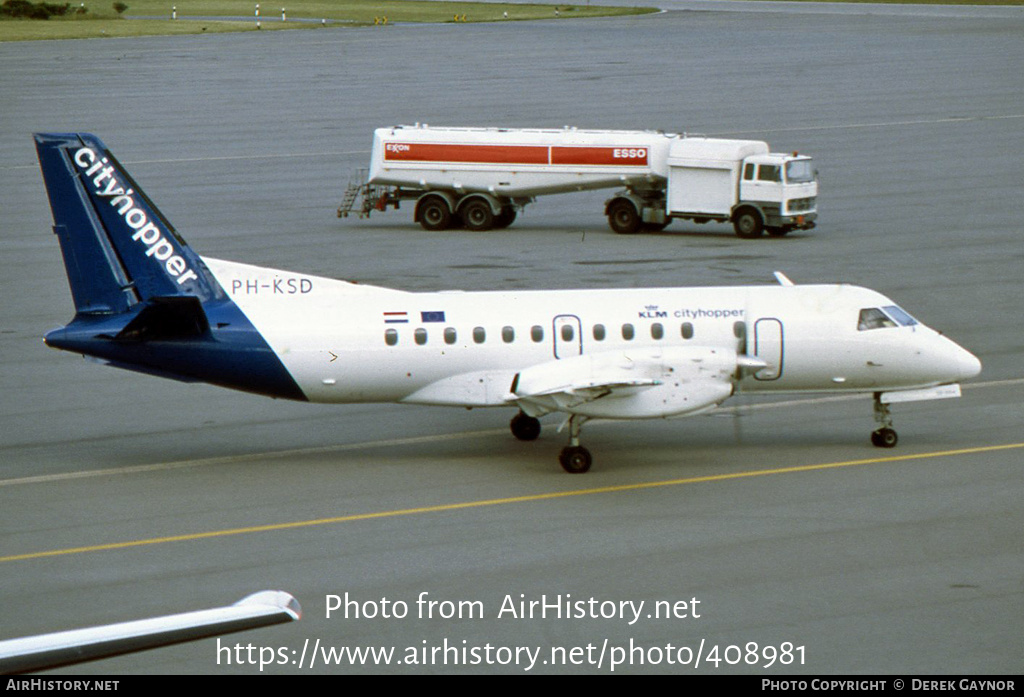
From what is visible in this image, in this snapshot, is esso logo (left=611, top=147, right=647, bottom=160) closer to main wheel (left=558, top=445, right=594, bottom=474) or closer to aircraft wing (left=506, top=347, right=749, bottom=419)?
aircraft wing (left=506, top=347, right=749, bottom=419)

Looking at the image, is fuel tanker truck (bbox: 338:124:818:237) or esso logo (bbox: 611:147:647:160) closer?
fuel tanker truck (bbox: 338:124:818:237)

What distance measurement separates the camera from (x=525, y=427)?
26859 mm

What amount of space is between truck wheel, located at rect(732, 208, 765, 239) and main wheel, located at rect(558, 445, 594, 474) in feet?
81.7

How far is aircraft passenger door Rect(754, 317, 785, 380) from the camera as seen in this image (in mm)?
25125

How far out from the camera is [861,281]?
132 feet

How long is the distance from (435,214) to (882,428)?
2726 centimetres

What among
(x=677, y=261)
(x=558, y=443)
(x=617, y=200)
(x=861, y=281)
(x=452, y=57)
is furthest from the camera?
(x=452, y=57)

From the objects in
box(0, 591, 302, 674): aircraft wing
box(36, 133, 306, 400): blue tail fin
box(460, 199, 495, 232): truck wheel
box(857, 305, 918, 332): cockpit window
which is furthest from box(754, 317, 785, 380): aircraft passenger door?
box(460, 199, 495, 232): truck wheel

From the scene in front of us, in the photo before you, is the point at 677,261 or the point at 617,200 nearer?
the point at 677,261

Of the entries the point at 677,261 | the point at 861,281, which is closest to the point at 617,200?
the point at 677,261

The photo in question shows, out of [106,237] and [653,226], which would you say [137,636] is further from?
[653,226]
